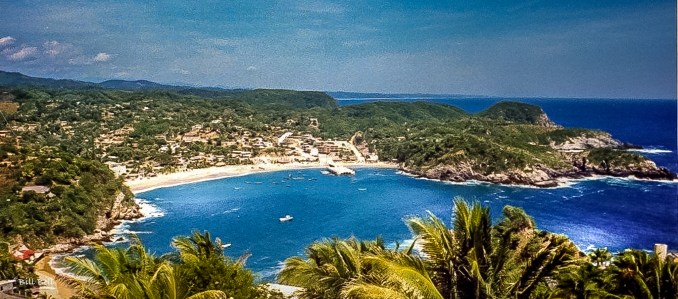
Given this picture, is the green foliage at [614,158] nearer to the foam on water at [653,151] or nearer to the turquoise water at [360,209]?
the turquoise water at [360,209]

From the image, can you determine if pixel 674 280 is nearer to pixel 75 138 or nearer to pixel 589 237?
pixel 589 237

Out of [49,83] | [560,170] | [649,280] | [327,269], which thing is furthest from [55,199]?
[49,83]

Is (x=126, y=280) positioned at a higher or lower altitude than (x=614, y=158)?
higher

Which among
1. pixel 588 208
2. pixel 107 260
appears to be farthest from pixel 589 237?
pixel 107 260

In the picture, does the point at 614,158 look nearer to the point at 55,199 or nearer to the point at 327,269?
the point at 55,199

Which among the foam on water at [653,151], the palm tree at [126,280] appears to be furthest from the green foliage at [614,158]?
the palm tree at [126,280]

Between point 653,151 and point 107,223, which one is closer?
point 107,223
